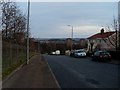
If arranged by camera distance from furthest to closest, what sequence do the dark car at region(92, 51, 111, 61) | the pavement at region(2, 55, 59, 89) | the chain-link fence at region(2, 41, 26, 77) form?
the dark car at region(92, 51, 111, 61) → the chain-link fence at region(2, 41, 26, 77) → the pavement at region(2, 55, 59, 89)

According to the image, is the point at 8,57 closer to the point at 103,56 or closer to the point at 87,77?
the point at 87,77

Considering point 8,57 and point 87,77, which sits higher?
point 8,57

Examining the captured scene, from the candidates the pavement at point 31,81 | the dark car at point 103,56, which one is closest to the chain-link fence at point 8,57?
the pavement at point 31,81

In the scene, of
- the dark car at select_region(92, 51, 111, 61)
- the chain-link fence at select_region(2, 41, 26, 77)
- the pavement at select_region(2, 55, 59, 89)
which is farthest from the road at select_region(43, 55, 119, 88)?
the dark car at select_region(92, 51, 111, 61)

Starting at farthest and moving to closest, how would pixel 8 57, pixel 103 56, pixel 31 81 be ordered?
1. pixel 103 56
2. pixel 8 57
3. pixel 31 81

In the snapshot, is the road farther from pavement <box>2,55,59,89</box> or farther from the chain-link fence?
the chain-link fence

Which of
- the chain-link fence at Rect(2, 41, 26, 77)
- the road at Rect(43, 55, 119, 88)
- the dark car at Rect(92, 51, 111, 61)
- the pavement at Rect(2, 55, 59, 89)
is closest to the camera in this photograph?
the pavement at Rect(2, 55, 59, 89)

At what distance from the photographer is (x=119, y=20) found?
5250cm


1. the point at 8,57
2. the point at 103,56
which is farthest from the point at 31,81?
the point at 103,56

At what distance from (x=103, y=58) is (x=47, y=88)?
31.3 meters

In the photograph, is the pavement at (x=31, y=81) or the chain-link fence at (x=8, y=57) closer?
the pavement at (x=31, y=81)

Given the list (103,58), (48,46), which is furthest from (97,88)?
(48,46)

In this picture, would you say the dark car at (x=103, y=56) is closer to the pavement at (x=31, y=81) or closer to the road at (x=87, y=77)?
the road at (x=87, y=77)

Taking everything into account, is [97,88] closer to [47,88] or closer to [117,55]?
[47,88]
